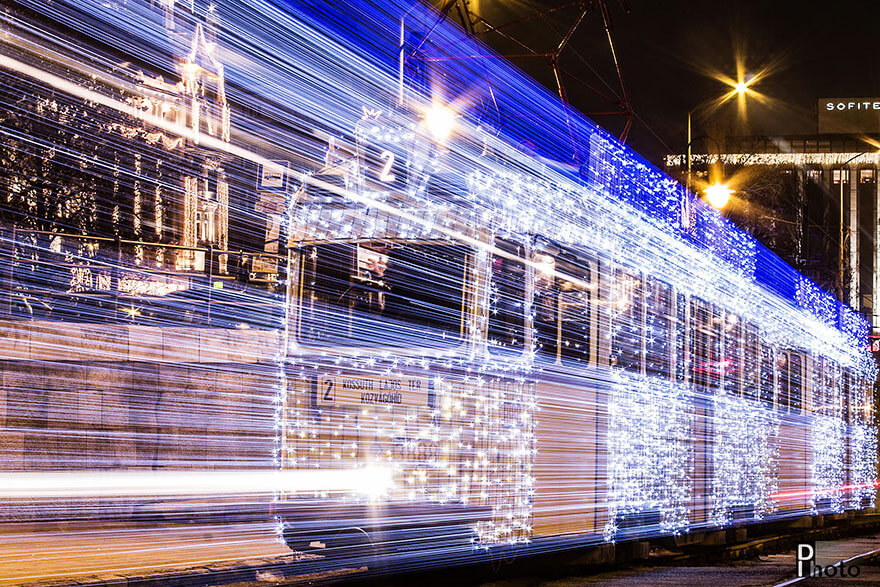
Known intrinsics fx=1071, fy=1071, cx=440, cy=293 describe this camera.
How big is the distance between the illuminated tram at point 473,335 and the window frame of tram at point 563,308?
0.05 ft

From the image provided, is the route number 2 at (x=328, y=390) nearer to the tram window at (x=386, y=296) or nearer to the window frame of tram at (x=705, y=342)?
the tram window at (x=386, y=296)

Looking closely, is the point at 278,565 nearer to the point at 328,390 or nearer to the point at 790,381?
the point at 328,390

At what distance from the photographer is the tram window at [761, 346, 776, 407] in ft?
39.5

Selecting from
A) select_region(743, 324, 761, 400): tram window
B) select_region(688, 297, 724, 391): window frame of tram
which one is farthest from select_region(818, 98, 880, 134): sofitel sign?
select_region(688, 297, 724, 391): window frame of tram

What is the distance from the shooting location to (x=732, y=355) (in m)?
11.0

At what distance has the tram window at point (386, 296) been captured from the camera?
6.77 metres

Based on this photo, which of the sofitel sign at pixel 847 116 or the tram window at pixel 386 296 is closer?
the tram window at pixel 386 296

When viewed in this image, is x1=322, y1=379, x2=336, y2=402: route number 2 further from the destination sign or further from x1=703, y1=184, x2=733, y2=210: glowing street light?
x1=703, y1=184, x2=733, y2=210: glowing street light

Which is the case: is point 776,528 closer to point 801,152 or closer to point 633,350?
point 633,350

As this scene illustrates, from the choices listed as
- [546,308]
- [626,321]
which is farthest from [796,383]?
[546,308]

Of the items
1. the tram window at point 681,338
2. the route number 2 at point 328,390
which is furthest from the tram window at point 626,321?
the route number 2 at point 328,390

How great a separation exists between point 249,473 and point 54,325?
95.4 inches

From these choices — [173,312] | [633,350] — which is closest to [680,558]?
[633,350]

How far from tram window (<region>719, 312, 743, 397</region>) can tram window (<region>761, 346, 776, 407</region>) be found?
919 millimetres
